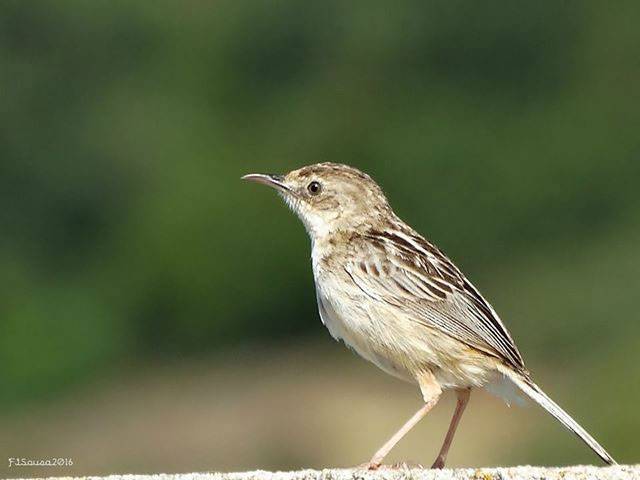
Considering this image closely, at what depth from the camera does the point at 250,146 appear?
24.4 m

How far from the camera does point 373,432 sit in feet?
70.7

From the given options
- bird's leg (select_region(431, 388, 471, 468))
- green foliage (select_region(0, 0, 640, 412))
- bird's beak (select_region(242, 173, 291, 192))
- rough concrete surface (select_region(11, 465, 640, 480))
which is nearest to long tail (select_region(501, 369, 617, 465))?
bird's leg (select_region(431, 388, 471, 468))

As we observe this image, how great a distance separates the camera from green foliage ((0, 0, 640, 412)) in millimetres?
23219

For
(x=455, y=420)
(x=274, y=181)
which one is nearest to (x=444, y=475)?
(x=455, y=420)

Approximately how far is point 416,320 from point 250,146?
16.0 meters

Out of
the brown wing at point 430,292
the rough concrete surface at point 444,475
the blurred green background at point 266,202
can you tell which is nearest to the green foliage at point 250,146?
the blurred green background at point 266,202

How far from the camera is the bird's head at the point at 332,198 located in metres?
9.38

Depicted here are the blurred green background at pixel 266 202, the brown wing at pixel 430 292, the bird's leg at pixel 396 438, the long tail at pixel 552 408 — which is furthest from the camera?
the blurred green background at pixel 266 202

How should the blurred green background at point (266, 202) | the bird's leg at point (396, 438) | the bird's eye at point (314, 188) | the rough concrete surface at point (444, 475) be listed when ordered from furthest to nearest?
the blurred green background at point (266, 202) → the bird's eye at point (314, 188) → the bird's leg at point (396, 438) → the rough concrete surface at point (444, 475)

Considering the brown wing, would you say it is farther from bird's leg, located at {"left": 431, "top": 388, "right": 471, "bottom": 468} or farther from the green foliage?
the green foliage

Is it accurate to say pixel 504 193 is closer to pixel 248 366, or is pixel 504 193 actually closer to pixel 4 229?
pixel 248 366

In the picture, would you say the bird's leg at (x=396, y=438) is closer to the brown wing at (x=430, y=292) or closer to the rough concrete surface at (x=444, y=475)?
the brown wing at (x=430, y=292)

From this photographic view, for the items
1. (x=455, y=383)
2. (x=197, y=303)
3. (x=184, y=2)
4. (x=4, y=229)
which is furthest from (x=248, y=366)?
(x=455, y=383)

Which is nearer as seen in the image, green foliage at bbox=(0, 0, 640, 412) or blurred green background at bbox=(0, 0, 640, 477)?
blurred green background at bbox=(0, 0, 640, 477)
